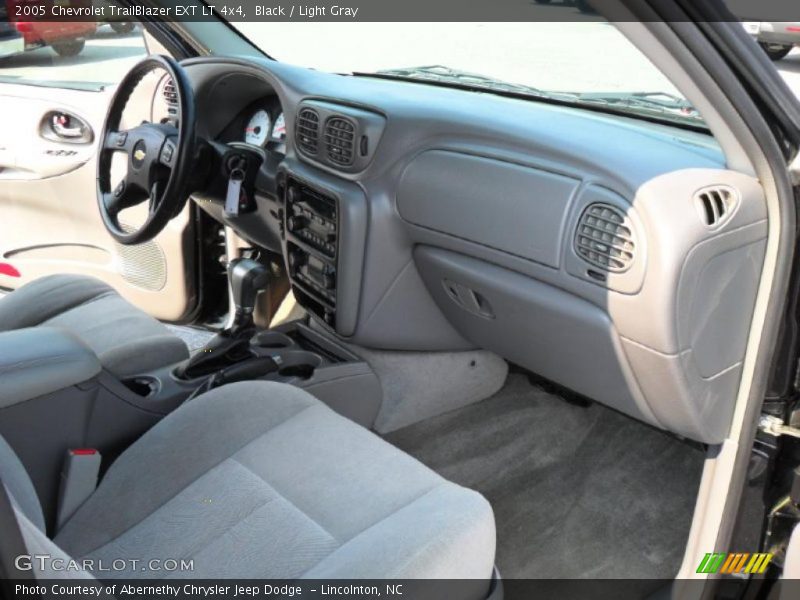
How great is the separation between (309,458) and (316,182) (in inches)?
31.8

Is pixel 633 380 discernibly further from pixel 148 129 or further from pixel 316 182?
pixel 148 129

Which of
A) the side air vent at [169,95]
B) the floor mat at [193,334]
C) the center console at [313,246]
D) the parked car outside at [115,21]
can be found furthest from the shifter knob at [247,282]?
the parked car outside at [115,21]

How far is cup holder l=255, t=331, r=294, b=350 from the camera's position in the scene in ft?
7.39

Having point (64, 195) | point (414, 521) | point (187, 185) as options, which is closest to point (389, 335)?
point (187, 185)

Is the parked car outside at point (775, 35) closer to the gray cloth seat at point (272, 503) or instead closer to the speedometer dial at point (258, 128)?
the gray cloth seat at point (272, 503)

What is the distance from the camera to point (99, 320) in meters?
2.13

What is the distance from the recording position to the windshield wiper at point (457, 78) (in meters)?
2.15

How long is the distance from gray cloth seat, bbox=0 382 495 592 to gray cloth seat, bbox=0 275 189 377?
435 millimetres

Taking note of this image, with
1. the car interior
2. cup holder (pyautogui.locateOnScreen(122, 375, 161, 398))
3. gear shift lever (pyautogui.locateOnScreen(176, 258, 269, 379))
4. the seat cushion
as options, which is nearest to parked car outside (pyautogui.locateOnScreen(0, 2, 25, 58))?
the car interior

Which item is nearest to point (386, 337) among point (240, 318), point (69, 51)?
point (240, 318)

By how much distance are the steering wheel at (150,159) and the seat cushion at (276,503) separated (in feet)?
2.15

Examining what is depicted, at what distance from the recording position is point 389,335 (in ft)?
7.25

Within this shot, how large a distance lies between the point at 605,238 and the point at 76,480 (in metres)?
1.02

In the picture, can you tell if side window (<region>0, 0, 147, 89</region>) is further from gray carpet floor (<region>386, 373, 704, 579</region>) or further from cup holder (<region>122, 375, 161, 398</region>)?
gray carpet floor (<region>386, 373, 704, 579</region>)
